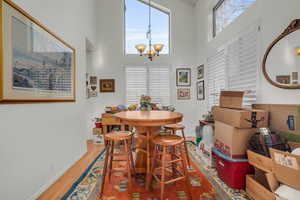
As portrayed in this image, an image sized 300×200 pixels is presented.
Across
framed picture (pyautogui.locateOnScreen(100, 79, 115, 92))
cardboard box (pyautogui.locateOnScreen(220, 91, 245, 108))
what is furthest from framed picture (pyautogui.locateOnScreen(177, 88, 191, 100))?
cardboard box (pyautogui.locateOnScreen(220, 91, 245, 108))

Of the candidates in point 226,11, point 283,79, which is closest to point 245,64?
point 283,79

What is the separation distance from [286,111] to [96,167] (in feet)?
8.93

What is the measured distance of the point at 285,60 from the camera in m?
1.69

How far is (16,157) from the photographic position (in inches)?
58.7

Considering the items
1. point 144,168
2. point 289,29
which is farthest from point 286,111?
point 144,168

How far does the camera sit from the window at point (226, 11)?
8.23 feet

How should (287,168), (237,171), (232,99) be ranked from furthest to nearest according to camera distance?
Answer: (232,99), (237,171), (287,168)

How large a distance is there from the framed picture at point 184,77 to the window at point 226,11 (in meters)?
1.22

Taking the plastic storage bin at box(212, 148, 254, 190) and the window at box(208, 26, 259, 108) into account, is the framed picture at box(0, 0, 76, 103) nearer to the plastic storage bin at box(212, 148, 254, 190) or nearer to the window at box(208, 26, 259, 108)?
the plastic storage bin at box(212, 148, 254, 190)

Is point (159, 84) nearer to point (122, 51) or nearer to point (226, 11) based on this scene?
point (122, 51)

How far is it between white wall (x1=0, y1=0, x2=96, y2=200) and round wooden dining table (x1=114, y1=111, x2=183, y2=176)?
918mm

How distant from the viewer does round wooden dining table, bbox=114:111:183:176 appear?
5.42 ft

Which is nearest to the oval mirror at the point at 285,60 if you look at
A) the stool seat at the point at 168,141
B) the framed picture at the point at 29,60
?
the stool seat at the point at 168,141

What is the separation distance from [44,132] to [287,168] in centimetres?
253
